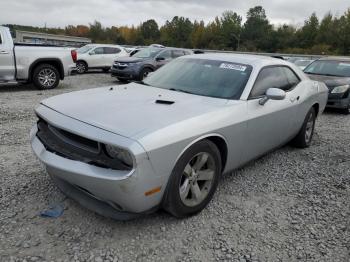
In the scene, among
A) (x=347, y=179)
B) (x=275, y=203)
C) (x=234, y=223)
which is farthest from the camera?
(x=347, y=179)

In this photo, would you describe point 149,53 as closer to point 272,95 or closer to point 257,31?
point 272,95

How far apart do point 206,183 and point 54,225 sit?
146 centimetres

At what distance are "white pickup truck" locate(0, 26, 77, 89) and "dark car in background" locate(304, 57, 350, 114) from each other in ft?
24.3

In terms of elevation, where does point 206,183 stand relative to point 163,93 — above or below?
below

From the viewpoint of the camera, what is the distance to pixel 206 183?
133 inches

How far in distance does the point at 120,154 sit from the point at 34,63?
8496 mm

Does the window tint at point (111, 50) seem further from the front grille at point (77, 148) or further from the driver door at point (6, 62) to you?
the front grille at point (77, 148)

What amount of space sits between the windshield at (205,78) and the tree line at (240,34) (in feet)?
203

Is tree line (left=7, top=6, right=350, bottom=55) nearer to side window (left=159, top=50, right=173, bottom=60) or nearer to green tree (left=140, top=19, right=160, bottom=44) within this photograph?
green tree (left=140, top=19, right=160, bottom=44)

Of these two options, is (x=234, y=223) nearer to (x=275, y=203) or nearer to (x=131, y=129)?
(x=275, y=203)

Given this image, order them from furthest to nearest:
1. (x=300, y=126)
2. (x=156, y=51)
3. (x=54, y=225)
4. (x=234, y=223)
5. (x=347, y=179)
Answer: (x=156, y=51) → (x=300, y=126) → (x=347, y=179) → (x=234, y=223) → (x=54, y=225)

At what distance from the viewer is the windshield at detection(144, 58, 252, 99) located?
3879 mm

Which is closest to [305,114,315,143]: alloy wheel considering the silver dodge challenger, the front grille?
the silver dodge challenger

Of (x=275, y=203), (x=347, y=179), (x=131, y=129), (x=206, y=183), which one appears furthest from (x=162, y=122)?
(x=347, y=179)
